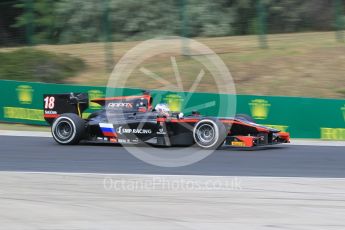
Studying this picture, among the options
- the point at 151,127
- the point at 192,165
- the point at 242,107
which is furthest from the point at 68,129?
the point at 242,107

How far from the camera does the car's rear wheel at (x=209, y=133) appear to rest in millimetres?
12211

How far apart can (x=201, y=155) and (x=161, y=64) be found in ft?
31.5

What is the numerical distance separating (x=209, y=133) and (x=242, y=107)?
3387mm

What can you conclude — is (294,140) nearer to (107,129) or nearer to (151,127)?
(151,127)

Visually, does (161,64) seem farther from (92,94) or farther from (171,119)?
(171,119)

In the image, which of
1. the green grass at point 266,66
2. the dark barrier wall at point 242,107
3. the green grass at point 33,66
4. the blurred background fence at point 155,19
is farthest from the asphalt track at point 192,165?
the blurred background fence at point 155,19

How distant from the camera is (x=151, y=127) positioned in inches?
496

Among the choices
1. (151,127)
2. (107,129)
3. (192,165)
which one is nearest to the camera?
(192,165)

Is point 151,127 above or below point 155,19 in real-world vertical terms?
below

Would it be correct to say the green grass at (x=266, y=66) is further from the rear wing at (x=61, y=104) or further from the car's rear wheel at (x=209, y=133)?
the car's rear wheel at (x=209, y=133)

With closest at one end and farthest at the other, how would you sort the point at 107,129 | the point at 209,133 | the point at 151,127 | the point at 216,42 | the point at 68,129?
the point at 209,133 < the point at 151,127 < the point at 107,129 < the point at 68,129 < the point at 216,42

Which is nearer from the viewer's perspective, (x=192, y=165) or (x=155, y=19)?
(x=192, y=165)

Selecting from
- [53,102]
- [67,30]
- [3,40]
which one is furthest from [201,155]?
[67,30]

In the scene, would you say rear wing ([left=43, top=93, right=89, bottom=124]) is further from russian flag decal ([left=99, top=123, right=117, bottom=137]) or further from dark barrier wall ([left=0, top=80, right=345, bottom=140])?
dark barrier wall ([left=0, top=80, right=345, bottom=140])
